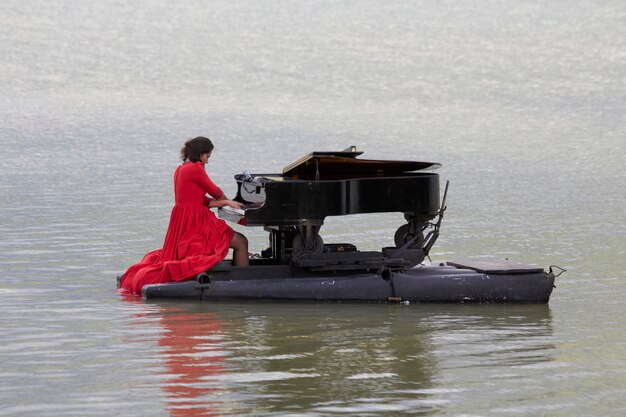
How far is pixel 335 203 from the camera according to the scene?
34.1 feet

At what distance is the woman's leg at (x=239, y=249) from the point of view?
10.6 m

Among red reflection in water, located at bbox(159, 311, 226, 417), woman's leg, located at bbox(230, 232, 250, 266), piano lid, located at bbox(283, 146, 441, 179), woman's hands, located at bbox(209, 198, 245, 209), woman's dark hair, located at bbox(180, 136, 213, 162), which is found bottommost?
red reflection in water, located at bbox(159, 311, 226, 417)

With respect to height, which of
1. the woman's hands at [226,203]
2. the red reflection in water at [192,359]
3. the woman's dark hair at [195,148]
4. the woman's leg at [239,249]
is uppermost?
the woman's dark hair at [195,148]

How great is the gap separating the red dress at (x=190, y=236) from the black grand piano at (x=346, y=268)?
11 centimetres

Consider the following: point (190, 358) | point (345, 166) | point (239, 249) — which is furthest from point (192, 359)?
point (345, 166)

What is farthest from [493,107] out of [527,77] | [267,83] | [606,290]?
[606,290]

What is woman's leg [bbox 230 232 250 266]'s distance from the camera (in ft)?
34.8

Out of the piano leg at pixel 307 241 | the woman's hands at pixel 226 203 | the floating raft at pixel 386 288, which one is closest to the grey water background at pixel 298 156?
the floating raft at pixel 386 288

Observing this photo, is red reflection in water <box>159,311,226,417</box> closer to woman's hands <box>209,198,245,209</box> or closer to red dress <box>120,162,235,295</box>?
red dress <box>120,162,235,295</box>

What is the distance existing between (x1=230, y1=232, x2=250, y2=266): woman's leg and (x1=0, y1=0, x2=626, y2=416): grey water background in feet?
1.43

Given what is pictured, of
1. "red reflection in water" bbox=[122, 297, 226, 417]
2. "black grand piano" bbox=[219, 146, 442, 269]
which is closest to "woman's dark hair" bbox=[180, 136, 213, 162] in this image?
"black grand piano" bbox=[219, 146, 442, 269]

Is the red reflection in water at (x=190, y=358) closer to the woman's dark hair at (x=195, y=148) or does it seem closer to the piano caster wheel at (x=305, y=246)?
the piano caster wheel at (x=305, y=246)

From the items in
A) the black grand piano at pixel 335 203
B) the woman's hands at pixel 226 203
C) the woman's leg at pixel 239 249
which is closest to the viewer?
the black grand piano at pixel 335 203

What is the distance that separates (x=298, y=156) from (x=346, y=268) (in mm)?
12046
